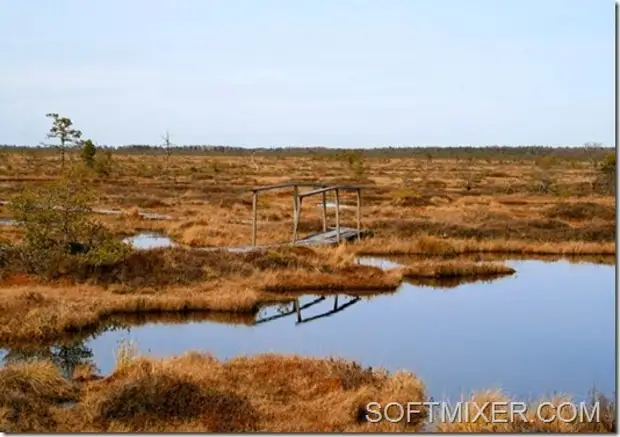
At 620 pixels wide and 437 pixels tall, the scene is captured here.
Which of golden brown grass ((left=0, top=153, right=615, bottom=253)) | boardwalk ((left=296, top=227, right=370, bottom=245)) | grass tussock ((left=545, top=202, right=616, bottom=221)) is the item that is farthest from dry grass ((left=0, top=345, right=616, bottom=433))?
grass tussock ((left=545, top=202, right=616, bottom=221))

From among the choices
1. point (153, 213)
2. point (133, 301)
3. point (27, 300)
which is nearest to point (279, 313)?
point (133, 301)

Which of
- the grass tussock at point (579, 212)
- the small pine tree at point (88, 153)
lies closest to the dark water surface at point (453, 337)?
the grass tussock at point (579, 212)

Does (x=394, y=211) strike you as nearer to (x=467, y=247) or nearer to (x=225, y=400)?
(x=467, y=247)

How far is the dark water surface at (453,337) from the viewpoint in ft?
45.3

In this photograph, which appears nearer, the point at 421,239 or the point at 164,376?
the point at 164,376

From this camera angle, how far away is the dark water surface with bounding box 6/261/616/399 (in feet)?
45.3

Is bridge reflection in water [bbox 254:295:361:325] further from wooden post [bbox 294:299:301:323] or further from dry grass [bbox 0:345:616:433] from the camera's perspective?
dry grass [bbox 0:345:616:433]

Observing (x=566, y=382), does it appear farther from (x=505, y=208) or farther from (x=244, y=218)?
(x=505, y=208)

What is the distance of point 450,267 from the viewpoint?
80.6 feet

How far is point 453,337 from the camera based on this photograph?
16.9m

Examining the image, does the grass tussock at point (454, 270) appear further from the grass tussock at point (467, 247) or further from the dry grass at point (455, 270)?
the grass tussock at point (467, 247)

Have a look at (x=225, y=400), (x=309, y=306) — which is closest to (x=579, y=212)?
(x=309, y=306)

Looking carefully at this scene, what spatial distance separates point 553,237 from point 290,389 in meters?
22.4

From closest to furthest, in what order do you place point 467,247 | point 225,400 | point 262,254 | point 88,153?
1. point 225,400
2. point 262,254
3. point 467,247
4. point 88,153
